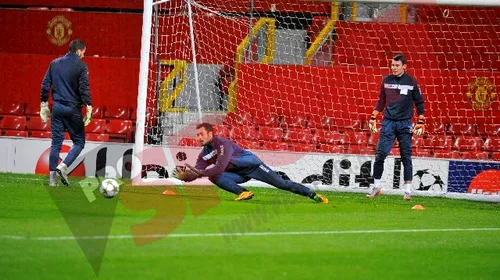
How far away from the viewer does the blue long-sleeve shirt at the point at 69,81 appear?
14312mm

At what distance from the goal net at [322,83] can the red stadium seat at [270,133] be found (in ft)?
0.09

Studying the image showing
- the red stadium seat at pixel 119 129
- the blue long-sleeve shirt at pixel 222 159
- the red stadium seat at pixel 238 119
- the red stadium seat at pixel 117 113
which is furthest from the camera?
the red stadium seat at pixel 117 113

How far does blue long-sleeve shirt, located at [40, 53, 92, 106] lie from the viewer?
47.0ft

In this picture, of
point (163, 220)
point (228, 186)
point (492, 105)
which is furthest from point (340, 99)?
point (163, 220)

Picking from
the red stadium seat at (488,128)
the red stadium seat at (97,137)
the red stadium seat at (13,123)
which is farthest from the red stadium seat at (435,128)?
the red stadium seat at (13,123)

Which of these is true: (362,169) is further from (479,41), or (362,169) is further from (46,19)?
(46,19)

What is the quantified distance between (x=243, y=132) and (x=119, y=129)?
3577 millimetres

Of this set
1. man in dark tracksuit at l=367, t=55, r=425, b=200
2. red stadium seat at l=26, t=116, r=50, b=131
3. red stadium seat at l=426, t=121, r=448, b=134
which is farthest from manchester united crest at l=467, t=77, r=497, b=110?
red stadium seat at l=26, t=116, r=50, b=131

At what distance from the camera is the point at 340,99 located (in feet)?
71.8

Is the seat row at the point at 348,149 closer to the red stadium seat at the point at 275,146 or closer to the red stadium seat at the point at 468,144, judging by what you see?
the red stadium seat at the point at 275,146

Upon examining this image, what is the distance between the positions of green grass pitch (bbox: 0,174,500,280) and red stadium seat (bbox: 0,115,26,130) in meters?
8.85

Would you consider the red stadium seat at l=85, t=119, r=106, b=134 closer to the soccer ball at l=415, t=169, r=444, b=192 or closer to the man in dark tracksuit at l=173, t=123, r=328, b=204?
the soccer ball at l=415, t=169, r=444, b=192

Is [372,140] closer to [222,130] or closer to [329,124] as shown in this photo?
[329,124]

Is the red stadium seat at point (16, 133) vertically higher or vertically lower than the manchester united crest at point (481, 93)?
lower
